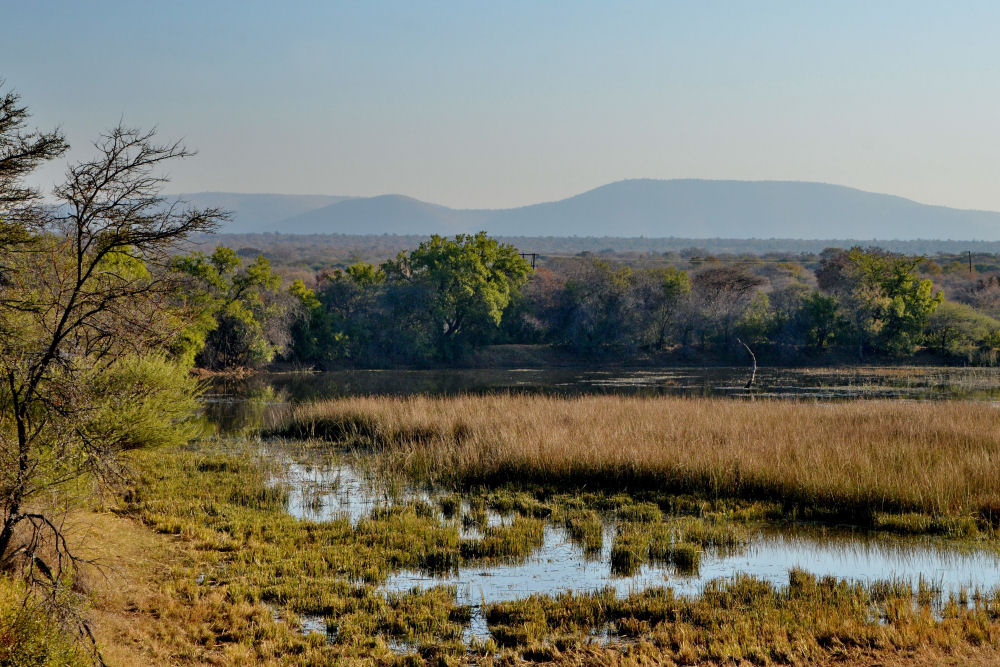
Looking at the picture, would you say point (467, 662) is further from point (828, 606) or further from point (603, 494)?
point (603, 494)

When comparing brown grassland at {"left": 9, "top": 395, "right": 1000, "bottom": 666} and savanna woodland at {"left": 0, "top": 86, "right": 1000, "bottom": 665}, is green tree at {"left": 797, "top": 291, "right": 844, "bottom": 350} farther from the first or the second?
brown grassland at {"left": 9, "top": 395, "right": 1000, "bottom": 666}

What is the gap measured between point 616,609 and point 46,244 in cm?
758

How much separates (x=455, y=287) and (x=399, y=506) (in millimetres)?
45732

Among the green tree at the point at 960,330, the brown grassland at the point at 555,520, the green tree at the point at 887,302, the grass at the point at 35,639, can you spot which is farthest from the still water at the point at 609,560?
the green tree at the point at 887,302

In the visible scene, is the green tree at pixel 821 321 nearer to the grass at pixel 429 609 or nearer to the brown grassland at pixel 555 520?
the brown grassland at pixel 555 520

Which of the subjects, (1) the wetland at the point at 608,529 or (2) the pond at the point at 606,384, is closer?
(1) the wetland at the point at 608,529

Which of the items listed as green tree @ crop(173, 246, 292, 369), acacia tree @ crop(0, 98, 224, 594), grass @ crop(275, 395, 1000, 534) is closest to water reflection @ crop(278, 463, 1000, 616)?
grass @ crop(275, 395, 1000, 534)

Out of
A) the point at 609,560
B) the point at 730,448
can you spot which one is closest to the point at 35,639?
the point at 609,560

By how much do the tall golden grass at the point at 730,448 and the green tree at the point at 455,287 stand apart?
115ft

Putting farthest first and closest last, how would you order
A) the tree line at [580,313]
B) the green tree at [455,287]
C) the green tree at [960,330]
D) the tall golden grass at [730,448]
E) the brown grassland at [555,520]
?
the green tree at [455,287]
the tree line at [580,313]
the green tree at [960,330]
the tall golden grass at [730,448]
the brown grassland at [555,520]

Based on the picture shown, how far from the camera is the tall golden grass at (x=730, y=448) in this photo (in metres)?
14.0

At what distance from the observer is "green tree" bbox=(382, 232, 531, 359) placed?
5938 cm

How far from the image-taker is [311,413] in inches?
1006

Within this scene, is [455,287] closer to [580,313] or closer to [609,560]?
[580,313]
